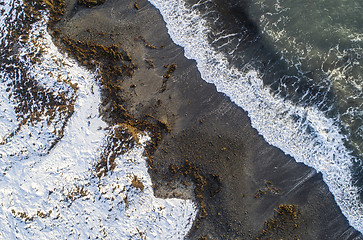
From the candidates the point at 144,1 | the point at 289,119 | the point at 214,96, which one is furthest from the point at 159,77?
the point at 289,119

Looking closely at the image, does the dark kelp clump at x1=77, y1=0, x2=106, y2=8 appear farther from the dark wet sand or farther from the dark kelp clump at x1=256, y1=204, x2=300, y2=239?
the dark kelp clump at x1=256, y1=204, x2=300, y2=239

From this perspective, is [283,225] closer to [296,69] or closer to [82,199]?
[296,69]

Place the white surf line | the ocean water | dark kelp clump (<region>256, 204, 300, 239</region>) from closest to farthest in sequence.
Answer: the white surf line < dark kelp clump (<region>256, 204, 300, 239</region>) < the ocean water

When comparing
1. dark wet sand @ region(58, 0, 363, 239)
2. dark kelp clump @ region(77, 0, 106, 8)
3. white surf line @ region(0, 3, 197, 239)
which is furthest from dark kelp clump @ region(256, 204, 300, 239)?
dark kelp clump @ region(77, 0, 106, 8)

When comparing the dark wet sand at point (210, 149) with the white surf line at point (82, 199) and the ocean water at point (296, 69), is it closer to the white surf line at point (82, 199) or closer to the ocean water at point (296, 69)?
the ocean water at point (296, 69)

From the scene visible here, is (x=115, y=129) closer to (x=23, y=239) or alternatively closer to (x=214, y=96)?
(x=214, y=96)

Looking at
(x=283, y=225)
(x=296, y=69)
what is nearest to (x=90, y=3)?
(x=296, y=69)

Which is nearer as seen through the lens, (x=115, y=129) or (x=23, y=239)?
(x=23, y=239)
